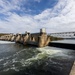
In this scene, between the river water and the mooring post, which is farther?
the mooring post

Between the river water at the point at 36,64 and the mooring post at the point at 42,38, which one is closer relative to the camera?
the river water at the point at 36,64

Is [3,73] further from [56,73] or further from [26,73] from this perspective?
[56,73]

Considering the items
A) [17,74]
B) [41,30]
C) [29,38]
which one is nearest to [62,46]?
[41,30]

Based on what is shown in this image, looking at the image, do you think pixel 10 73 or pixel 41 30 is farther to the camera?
pixel 41 30

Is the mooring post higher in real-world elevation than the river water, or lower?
higher

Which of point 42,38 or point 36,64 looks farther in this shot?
point 42,38

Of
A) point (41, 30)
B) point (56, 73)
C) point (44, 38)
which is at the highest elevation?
point (41, 30)

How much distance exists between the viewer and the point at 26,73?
33.6ft

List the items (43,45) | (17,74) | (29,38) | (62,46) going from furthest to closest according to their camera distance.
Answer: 1. (29,38)
2. (43,45)
3. (62,46)
4. (17,74)

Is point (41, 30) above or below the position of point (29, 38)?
above

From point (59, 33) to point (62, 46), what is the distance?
24979mm

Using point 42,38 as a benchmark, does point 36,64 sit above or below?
below

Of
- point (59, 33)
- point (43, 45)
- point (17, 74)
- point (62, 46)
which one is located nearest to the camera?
point (17, 74)

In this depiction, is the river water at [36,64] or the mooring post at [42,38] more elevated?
the mooring post at [42,38]
